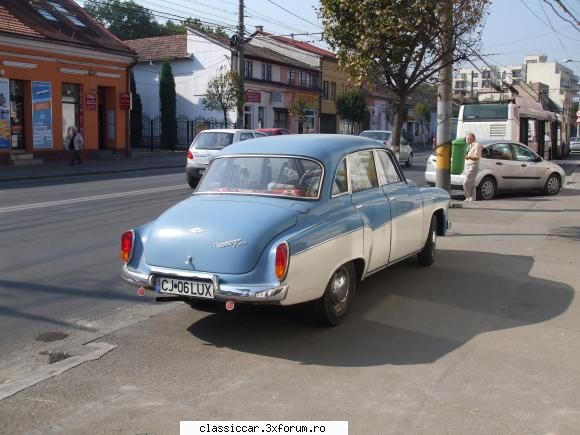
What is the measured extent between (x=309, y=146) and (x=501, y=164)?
38.3 feet

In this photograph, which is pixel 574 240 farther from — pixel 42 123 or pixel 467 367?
pixel 42 123

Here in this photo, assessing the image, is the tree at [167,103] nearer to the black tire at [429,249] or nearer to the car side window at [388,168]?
the black tire at [429,249]

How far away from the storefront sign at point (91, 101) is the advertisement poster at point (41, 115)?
7.24ft

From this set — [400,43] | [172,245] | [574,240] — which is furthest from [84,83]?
[172,245]

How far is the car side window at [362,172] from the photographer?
6426mm

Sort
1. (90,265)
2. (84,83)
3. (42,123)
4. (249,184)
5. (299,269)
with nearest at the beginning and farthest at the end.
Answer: (299,269) < (249,184) < (90,265) < (42,123) < (84,83)

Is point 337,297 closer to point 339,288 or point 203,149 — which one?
point 339,288

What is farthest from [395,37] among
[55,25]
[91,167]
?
[55,25]

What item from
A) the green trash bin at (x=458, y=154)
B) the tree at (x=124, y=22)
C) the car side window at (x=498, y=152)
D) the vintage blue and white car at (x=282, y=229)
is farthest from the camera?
the tree at (x=124, y=22)

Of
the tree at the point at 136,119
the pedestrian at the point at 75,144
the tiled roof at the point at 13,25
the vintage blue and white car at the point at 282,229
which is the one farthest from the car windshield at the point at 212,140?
the tree at the point at 136,119

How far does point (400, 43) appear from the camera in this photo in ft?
33.0

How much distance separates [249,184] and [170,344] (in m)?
1.72

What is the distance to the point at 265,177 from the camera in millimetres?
6168

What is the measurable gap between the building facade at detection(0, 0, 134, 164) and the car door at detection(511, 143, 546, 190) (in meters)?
19.1
